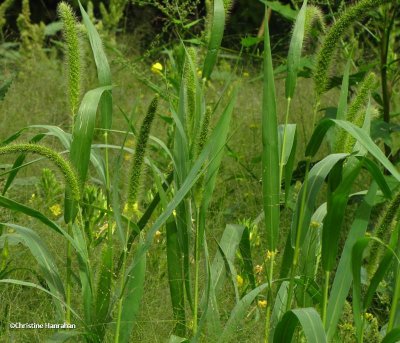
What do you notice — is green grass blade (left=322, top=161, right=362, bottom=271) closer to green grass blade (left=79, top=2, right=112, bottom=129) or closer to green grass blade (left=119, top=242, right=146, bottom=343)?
green grass blade (left=119, top=242, right=146, bottom=343)

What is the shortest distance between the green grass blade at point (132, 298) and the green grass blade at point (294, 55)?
43 centimetres

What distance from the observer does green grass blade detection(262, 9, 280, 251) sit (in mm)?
1660

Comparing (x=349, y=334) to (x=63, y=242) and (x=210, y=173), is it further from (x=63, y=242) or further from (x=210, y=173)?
(x=63, y=242)

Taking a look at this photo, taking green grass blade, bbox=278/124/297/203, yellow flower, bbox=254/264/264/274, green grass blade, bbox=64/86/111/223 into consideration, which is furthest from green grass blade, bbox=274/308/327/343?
yellow flower, bbox=254/264/264/274

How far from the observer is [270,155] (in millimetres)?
1660

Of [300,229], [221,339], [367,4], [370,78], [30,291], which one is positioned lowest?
[30,291]

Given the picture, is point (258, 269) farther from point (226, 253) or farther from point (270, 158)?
point (270, 158)

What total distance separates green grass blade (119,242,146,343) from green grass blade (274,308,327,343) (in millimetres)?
283

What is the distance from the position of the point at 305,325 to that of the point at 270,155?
35 cm

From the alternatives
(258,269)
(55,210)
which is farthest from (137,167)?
(55,210)

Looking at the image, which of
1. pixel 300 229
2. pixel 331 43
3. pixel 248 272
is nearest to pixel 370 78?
pixel 331 43

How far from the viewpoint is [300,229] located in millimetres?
1561

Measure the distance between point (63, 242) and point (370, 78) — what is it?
117 centimetres

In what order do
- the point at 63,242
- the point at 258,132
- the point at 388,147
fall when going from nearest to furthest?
the point at 63,242, the point at 388,147, the point at 258,132
